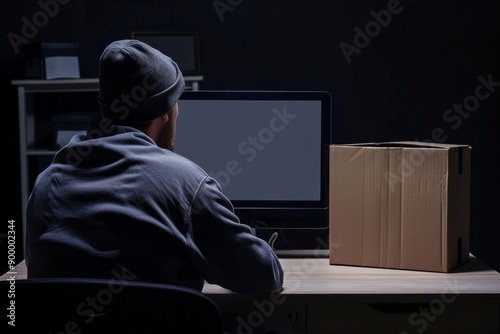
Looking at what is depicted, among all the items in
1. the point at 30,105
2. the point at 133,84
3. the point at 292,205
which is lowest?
the point at 292,205

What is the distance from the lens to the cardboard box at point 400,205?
189 cm

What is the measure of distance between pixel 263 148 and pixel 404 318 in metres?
0.67

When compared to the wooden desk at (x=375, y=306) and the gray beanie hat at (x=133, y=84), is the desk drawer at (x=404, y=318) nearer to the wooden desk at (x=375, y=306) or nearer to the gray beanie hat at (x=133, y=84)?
the wooden desk at (x=375, y=306)

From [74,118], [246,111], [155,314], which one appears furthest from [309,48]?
[155,314]

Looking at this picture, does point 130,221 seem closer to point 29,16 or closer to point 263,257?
point 263,257

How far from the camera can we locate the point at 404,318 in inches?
67.7

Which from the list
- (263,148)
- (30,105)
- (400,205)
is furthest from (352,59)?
(400,205)

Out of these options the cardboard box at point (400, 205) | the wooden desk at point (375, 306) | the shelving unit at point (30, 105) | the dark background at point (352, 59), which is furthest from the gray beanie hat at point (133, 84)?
the dark background at point (352, 59)

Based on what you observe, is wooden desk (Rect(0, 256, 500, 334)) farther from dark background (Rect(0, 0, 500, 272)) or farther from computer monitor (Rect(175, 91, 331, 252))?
Result: dark background (Rect(0, 0, 500, 272))

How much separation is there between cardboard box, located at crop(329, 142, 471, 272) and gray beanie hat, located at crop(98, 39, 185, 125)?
562 mm

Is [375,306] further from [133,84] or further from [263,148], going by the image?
[133,84]

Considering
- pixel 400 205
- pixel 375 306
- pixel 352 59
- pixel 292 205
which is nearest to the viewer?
pixel 375 306

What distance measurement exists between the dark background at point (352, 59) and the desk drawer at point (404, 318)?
276cm

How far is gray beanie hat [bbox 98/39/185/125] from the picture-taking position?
160cm
